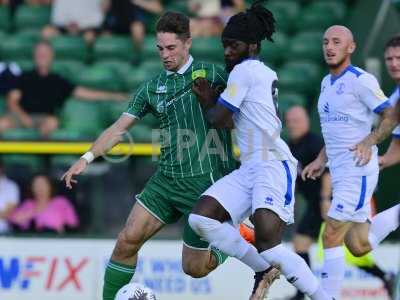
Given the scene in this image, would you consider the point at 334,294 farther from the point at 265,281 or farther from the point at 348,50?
the point at 348,50

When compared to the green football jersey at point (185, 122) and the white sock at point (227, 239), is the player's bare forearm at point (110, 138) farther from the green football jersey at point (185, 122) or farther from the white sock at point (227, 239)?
the white sock at point (227, 239)

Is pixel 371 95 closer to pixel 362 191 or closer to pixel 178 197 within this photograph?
pixel 362 191

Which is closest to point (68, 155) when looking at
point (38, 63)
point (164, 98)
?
point (38, 63)

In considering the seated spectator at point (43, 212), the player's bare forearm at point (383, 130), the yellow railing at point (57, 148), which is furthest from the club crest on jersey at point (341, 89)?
the seated spectator at point (43, 212)

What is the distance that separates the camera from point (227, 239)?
812 cm

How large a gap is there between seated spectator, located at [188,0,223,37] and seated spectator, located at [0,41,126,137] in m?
1.31

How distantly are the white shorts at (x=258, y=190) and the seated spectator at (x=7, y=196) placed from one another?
11.2 ft

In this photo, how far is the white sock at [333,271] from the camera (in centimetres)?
870

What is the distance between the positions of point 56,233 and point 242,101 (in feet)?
11.1

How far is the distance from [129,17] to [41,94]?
5.30ft

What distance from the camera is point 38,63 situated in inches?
497

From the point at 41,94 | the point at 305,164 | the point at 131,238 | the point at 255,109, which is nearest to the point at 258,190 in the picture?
the point at 255,109

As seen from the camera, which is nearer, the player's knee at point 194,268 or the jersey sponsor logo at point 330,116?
the player's knee at point 194,268

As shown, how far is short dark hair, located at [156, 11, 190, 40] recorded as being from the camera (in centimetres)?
829
